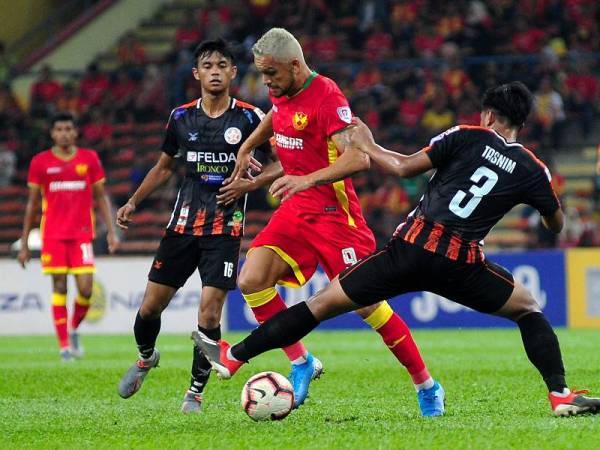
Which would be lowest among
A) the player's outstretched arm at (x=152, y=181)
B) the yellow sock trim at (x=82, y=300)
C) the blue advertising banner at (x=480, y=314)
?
the blue advertising banner at (x=480, y=314)

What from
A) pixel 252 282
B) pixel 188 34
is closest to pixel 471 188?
pixel 252 282

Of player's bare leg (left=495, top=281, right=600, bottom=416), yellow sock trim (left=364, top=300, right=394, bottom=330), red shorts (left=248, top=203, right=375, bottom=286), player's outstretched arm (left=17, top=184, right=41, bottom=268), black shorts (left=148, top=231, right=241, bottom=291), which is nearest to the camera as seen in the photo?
player's bare leg (left=495, top=281, right=600, bottom=416)

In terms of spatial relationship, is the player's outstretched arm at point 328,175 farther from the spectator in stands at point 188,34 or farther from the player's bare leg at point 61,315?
the spectator in stands at point 188,34

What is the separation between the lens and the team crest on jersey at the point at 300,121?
7938mm

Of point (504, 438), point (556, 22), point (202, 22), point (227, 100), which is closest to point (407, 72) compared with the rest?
point (556, 22)

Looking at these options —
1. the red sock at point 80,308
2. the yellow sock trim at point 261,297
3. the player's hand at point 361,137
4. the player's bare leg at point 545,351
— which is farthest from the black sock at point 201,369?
the red sock at point 80,308

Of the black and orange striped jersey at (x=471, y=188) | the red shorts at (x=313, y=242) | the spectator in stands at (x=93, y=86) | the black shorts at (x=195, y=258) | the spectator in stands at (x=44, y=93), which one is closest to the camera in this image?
the black and orange striped jersey at (x=471, y=188)

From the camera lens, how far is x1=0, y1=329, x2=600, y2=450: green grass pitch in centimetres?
670

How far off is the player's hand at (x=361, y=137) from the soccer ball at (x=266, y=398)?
1449mm

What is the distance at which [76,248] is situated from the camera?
13.9 meters

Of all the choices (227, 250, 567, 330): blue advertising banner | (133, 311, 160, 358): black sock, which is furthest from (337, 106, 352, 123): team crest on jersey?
(227, 250, 567, 330): blue advertising banner

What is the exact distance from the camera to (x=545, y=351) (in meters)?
7.40

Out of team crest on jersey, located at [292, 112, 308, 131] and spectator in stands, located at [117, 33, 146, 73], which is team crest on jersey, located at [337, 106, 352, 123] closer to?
team crest on jersey, located at [292, 112, 308, 131]

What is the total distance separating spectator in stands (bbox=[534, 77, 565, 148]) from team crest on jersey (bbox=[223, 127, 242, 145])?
46.0ft
